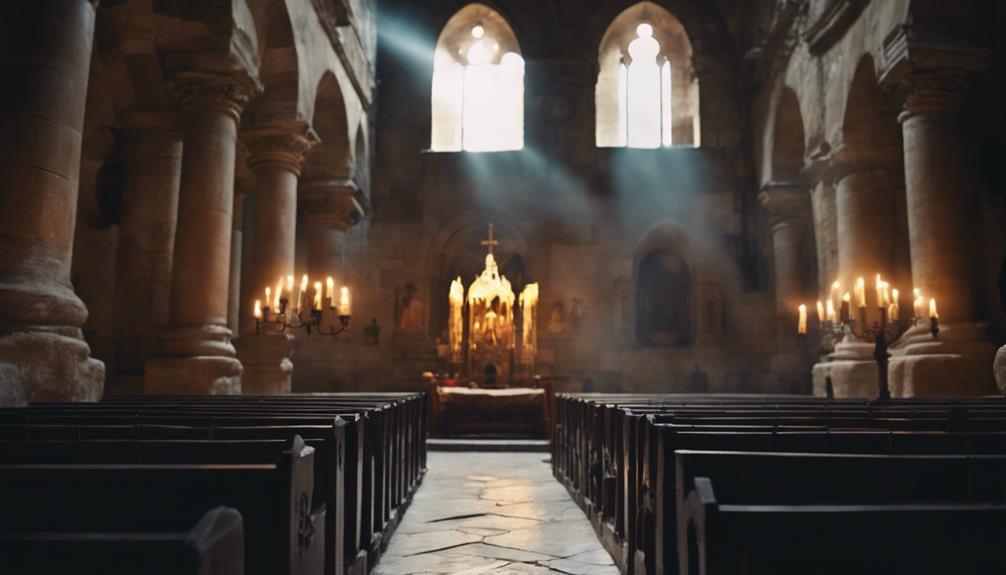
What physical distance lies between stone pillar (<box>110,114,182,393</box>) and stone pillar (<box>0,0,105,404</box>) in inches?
192

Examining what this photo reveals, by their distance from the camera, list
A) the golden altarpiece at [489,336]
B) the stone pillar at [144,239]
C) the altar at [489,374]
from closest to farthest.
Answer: the stone pillar at [144,239] < the altar at [489,374] < the golden altarpiece at [489,336]

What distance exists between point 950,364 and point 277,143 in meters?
9.06

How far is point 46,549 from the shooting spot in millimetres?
1179

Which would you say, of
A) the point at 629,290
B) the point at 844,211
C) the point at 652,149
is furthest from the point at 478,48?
the point at 844,211

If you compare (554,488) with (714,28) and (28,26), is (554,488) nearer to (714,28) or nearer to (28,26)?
(28,26)

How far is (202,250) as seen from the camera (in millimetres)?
8539

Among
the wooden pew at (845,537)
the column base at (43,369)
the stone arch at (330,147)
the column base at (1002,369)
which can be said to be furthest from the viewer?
the stone arch at (330,147)

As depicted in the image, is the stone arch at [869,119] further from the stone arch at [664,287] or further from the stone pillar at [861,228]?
the stone arch at [664,287]

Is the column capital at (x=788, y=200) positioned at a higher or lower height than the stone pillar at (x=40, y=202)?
higher

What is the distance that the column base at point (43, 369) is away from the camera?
15.7ft

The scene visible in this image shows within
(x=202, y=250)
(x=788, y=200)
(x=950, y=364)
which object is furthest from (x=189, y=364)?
(x=788, y=200)

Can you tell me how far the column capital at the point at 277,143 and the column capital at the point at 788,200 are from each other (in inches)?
355

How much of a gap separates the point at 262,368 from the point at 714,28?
12.5m

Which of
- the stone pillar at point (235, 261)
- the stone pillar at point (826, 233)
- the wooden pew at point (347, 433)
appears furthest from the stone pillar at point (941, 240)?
the stone pillar at point (235, 261)
